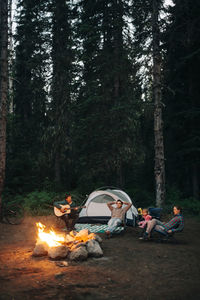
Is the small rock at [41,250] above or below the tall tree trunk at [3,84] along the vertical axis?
below

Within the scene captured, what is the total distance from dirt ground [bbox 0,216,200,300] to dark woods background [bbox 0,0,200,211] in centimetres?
769

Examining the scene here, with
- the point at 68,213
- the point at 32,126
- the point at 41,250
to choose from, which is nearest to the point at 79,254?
the point at 41,250

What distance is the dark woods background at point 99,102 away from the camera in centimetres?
1517

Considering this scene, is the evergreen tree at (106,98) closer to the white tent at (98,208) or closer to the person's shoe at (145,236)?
the white tent at (98,208)

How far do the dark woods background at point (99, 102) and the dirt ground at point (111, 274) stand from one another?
7694 mm

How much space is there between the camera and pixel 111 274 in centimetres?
540

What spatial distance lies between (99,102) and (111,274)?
11.9 m

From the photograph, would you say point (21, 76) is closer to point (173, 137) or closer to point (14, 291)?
point (173, 137)

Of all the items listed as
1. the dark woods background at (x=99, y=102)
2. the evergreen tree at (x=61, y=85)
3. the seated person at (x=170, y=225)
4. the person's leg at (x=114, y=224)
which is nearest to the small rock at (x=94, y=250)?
the seated person at (x=170, y=225)

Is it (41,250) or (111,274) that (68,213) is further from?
(111,274)

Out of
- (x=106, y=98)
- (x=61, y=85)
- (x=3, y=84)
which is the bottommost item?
(x=3, y=84)

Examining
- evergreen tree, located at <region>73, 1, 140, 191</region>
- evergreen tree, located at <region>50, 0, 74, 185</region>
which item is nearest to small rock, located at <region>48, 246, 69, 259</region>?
evergreen tree, located at <region>73, 1, 140, 191</region>

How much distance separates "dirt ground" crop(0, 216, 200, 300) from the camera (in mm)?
4469

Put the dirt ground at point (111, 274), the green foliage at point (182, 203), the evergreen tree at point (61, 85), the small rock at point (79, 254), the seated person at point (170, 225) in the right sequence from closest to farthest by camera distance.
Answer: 1. the dirt ground at point (111, 274)
2. the small rock at point (79, 254)
3. the seated person at point (170, 225)
4. the green foliage at point (182, 203)
5. the evergreen tree at point (61, 85)
